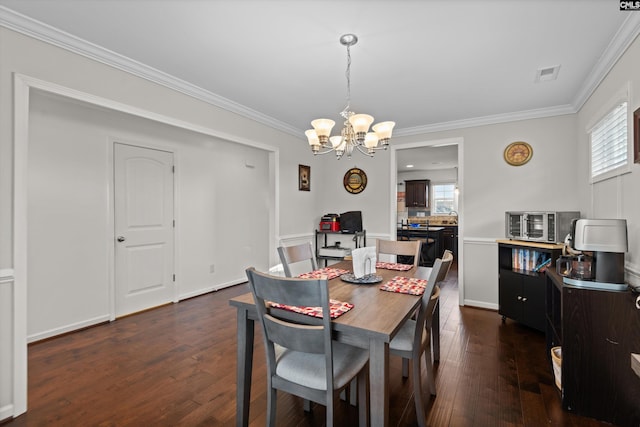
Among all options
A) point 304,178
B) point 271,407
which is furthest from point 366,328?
point 304,178

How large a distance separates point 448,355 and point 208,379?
6.29 feet

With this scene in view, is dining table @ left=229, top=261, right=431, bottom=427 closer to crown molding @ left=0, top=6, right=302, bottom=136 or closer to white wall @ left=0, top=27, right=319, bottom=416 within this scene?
white wall @ left=0, top=27, right=319, bottom=416

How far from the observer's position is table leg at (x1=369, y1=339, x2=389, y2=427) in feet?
4.19

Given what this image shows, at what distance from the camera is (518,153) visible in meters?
3.59

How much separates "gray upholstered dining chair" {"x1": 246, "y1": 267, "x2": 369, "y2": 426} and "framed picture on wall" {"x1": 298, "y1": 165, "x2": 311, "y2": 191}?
10.3ft

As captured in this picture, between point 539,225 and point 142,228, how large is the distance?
4.42 metres

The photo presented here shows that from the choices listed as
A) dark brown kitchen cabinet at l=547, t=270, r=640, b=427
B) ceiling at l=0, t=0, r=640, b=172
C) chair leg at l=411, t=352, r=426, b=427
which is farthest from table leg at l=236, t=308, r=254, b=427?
dark brown kitchen cabinet at l=547, t=270, r=640, b=427

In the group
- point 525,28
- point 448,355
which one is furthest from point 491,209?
point 525,28

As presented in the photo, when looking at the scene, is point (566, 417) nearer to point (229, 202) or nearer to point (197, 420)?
point (197, 420)

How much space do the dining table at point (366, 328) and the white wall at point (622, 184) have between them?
150cm

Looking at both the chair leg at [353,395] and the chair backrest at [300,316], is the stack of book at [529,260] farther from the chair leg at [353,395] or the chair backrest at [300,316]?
the chair backrest at [300,316]

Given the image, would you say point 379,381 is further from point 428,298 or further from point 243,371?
point 243,371

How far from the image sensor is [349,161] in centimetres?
489

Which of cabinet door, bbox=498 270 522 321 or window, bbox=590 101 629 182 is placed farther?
cabinet door, bbox=498 270 522 321
